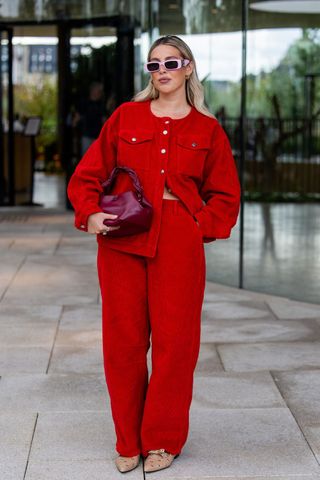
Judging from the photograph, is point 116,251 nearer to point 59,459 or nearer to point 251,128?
point 59,459

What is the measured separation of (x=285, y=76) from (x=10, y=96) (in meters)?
3.98

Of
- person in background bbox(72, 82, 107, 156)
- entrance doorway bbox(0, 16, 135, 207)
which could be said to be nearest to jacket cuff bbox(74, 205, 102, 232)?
entrance doorway bbox(0, 16, 135, 207)

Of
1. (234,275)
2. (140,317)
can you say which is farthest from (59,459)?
(234,275)

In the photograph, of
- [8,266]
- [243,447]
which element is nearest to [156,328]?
[243,447]

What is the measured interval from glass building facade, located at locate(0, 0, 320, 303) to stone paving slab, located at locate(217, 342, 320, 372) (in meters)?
1.93

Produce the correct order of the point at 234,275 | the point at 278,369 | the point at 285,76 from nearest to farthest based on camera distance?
the point at 278,369 < the point at 234,275 < the point at 285,76

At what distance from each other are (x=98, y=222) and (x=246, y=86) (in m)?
5.94

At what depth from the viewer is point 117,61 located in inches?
553

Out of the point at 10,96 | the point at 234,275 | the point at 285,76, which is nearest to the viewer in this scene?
the point at 234,275

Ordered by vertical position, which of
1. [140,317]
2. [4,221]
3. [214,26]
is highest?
[214,26]

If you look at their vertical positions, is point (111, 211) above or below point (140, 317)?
above

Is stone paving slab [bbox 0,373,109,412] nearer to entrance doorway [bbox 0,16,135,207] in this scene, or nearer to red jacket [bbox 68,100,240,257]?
red jacket [bbox 68,100,240,257]

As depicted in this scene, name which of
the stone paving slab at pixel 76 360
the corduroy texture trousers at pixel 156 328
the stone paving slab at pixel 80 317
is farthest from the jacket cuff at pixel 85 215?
the stone paving slab at pixel 80 317

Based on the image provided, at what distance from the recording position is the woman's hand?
12.8ft
